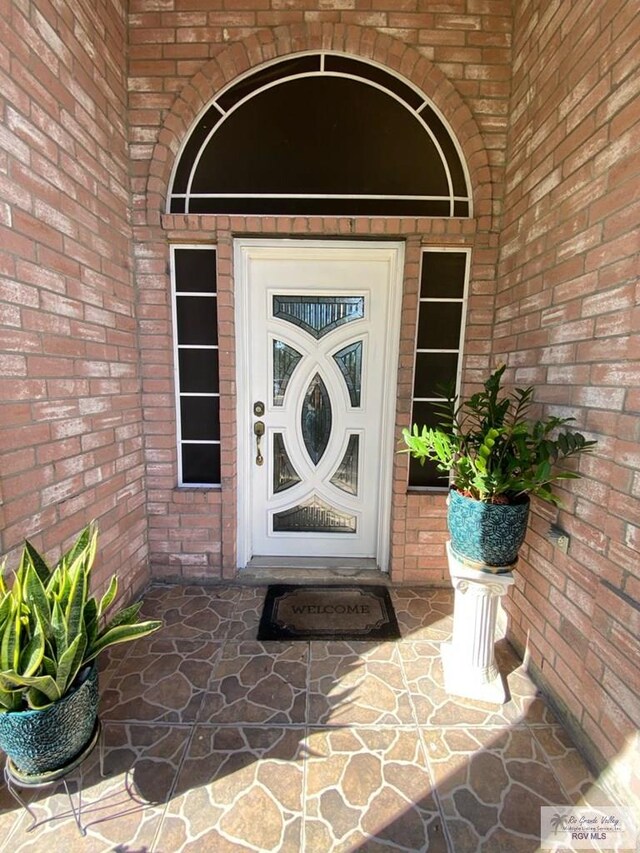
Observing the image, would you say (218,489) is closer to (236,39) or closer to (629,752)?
(629,752)

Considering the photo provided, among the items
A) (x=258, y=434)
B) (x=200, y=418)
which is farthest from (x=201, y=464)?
(x=258, y=434)

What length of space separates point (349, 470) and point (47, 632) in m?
1.69

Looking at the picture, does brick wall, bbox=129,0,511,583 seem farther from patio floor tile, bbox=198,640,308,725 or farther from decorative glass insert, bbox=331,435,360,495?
patio floor tile, bbox=198,640,308,725

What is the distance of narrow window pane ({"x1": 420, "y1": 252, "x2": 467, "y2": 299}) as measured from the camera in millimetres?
2078

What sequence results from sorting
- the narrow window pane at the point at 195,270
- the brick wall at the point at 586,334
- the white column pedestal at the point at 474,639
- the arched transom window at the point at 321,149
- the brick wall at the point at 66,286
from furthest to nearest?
1. the narrow window pane at the point at 195,270
2. the arched transom window at the point at 321,149
3. the white column pedestal at the point at 474,639
4. the brick wall at the point at 66,286
5. the brick wall at the point at 586,334

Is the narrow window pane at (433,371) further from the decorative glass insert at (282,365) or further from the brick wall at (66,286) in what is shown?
the brick wall at (66,286)

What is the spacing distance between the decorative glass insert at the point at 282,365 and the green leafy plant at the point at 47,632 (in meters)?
1.37

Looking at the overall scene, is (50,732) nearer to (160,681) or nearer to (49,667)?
(49,667)

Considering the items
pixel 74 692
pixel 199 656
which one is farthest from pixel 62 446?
pixel 199 656

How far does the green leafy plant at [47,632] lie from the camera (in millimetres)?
952

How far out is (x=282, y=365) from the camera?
89.7 inches

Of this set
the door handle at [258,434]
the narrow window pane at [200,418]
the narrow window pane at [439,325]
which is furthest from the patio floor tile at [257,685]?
the narrow window pane at [439,325]

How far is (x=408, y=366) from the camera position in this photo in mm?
2107

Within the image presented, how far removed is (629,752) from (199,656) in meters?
1.62
